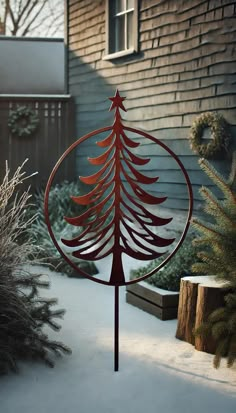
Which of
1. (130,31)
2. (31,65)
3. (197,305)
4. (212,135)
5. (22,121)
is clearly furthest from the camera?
(31,65)

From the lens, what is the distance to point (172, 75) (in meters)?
6.59

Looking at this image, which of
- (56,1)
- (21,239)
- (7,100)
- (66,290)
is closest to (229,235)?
(66,290)

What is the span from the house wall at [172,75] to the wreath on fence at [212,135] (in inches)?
3.3

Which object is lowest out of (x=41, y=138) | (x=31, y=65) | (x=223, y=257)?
(x=223, y=257)

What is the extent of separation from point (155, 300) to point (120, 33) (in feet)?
14.2

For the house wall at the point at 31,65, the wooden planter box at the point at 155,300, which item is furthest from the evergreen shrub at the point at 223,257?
the house wall at the point at 31,65

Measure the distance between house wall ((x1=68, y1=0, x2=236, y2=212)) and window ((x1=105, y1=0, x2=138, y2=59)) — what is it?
0.41 ft

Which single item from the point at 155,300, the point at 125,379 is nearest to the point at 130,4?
the point at 155,300

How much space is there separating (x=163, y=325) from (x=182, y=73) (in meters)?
3.02

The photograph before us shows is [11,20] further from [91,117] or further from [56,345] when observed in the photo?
[56,345]

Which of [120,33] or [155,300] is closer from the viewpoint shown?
[155,300]

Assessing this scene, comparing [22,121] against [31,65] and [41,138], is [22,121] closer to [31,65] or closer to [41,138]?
[41,138]

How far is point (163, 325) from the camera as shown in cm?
445

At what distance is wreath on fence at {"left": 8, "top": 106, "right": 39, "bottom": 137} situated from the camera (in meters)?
8.59
